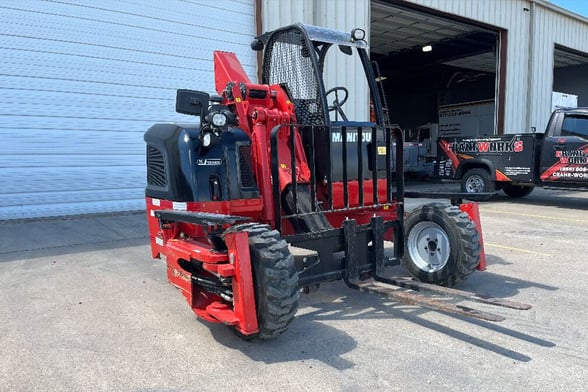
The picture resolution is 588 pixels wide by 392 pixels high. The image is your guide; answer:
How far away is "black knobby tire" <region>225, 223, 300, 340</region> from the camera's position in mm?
3420

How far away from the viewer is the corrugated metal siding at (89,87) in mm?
9344

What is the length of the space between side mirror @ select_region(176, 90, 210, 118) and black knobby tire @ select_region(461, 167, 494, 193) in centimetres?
1045

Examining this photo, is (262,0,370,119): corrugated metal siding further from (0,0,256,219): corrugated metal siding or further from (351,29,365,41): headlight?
(351,29,365,41): headlight

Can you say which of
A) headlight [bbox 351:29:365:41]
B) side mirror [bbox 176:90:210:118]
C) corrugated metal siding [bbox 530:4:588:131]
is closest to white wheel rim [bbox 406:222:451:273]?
headlight [bbox 351:29:365:41]

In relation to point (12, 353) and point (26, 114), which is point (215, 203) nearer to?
point (12, 353)

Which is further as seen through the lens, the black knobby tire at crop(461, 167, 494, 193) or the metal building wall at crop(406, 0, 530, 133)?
the metal building wall at crop(406, 0, 530, 133)

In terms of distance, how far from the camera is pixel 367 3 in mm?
13445

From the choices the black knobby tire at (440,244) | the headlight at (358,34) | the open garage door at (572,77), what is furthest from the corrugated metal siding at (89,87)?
the open garage door at (572,77)

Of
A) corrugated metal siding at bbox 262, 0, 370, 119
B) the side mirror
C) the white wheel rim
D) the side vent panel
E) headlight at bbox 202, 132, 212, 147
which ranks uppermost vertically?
corrugated metal siding at bbox 262, 0, 370, 119

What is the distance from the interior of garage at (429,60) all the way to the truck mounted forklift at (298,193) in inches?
384

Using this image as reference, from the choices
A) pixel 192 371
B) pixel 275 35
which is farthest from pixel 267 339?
Answer: pixel 275 35

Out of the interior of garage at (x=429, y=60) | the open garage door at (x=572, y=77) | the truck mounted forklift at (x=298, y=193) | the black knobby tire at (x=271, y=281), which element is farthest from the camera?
the open garage door at (x=572, y=77)

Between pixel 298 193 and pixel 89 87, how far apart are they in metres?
7.45

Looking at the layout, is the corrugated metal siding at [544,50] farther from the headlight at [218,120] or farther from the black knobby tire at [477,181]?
the headlight at [218,120]
